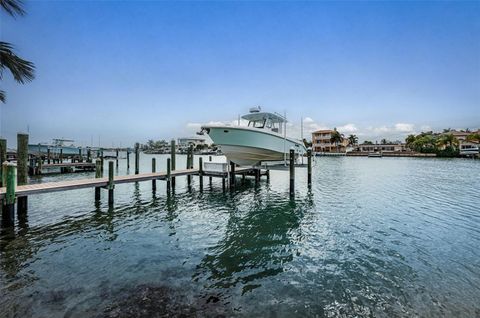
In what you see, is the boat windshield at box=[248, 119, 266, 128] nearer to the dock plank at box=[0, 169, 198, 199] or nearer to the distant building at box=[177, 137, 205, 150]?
the dock plank at box=[0, 169, 198, 199]

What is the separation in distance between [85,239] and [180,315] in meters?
5.77

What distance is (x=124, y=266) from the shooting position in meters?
6.48

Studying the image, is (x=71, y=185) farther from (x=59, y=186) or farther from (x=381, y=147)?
(x=381, y=147)

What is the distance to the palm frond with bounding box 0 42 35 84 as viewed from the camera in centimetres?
713

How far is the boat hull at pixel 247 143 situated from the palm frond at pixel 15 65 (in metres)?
10.8

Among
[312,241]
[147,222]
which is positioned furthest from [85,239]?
[312,241]

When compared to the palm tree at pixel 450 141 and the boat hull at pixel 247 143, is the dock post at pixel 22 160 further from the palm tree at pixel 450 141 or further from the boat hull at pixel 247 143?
the palm tree at pixel 450 141

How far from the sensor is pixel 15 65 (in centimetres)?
734

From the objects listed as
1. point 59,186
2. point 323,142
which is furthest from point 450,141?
point 59,186

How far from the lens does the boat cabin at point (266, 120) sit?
19.0m

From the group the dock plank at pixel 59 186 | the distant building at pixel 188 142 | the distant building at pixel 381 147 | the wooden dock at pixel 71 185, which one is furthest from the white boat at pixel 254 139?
the distant building at pixel 188 142

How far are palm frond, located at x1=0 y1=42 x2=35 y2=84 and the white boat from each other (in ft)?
35.1

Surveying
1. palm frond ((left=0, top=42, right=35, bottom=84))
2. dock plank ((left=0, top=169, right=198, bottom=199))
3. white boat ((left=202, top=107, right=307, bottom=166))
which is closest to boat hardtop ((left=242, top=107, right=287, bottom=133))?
white boat ((left=202, top=107, right=307, bottom=166))

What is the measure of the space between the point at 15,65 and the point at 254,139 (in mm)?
12838
